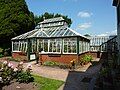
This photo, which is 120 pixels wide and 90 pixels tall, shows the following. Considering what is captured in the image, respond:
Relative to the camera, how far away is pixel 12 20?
34125 mm

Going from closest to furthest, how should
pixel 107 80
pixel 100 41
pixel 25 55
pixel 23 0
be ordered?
1. pixel 107 80
2. pixel 25 55
3. pixel 23 0
4. pixel 100 41

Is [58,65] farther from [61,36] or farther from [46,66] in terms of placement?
[61,36]

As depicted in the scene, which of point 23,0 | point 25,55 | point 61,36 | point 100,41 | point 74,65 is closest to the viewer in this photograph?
point 74,65

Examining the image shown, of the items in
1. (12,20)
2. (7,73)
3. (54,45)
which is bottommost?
(7,73)

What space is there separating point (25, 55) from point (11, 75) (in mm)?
15407

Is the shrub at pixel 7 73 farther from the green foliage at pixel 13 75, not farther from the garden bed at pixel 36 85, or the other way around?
the garden bed at pixel 36 85

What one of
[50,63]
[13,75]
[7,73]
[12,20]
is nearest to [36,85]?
[13,75]

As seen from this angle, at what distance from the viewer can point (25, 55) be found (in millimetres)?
30156

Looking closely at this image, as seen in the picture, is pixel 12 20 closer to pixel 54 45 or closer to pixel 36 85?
pixel 54 45

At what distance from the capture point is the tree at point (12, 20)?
3350 centimetres

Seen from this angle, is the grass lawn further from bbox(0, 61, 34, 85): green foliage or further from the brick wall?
the brick wall

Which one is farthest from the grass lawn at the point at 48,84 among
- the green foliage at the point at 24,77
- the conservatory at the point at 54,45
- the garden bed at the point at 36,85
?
the conservatory at the point at 54,45

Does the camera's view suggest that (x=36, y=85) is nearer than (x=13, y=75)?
Yes

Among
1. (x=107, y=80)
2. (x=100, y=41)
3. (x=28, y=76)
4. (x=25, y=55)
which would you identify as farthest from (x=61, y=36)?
(x=100, y=41)
